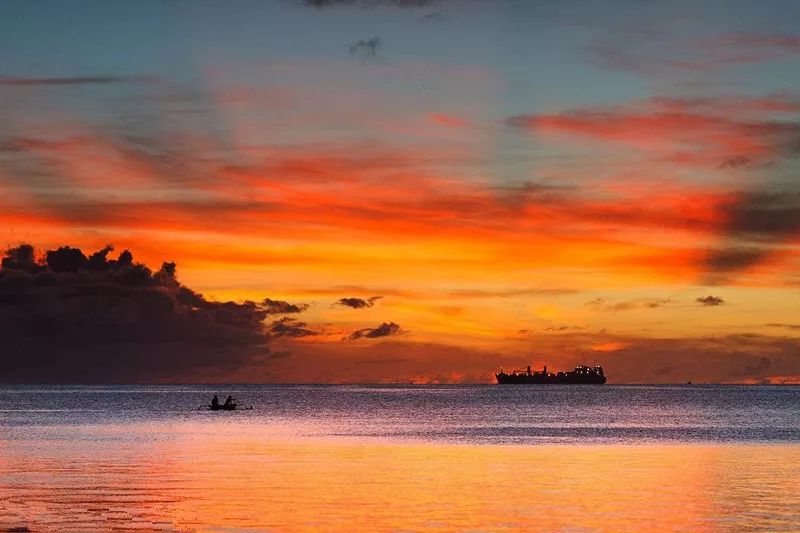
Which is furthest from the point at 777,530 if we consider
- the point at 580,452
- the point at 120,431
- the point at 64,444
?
the point at 120,431

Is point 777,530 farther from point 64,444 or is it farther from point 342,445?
point 64,444

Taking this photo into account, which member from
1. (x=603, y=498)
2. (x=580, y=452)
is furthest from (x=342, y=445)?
(x=603, y=498)

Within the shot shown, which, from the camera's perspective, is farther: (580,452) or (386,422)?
(386,422)

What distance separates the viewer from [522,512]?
4791 cm

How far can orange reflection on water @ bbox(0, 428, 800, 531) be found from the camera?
44.9 metres

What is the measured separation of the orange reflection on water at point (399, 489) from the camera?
44.9 metres

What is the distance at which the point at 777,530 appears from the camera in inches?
1682

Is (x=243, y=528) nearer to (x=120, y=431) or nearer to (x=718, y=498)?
(x=718, y=498)

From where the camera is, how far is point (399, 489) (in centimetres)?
5622

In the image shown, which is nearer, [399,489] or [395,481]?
[399,489]

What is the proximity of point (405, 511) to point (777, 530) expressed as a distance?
1378cm

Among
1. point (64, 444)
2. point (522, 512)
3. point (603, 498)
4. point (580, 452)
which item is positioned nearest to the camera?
point (522, 512)

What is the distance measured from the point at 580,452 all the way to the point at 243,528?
4318cm

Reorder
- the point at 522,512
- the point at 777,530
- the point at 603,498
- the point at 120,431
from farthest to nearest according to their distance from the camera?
the point at 120,431 < the point at 603,498 < the point at 522,512 < the point at 777,530
